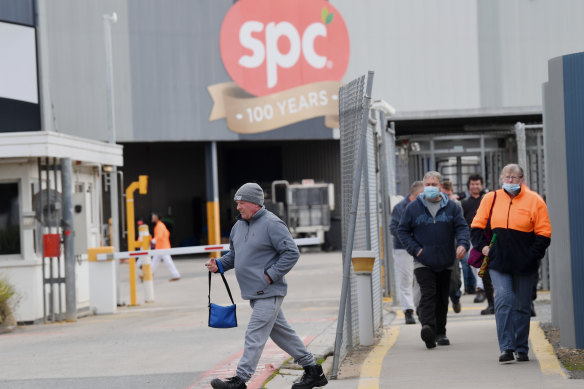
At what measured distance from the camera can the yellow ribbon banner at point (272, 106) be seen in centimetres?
3603

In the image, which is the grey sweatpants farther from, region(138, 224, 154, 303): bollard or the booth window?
region(138, 224, 154, 303): bollard

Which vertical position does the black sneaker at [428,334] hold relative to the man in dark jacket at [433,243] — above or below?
below

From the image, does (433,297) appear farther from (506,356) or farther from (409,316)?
(409,316)

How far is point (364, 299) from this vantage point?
1061 cm

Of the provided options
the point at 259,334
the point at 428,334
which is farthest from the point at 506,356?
the point at 259,334

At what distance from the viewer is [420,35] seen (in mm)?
36969

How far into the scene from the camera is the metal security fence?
898 cm

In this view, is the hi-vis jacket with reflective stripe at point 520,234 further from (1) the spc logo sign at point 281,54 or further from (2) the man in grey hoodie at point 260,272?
(1) the spc logo sign at point 281,54

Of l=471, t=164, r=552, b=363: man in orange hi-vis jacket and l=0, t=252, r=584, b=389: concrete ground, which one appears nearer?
l=0, t=252, r=584, b=389: concrete ground

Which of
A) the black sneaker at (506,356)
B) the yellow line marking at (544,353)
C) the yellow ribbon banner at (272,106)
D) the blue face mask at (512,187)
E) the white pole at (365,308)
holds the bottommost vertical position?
the yellow line marking at (544,353)

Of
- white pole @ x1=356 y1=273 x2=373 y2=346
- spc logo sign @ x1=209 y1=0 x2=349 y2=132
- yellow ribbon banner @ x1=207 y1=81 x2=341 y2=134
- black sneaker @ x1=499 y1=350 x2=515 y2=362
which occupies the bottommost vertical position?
black sneaker @ x1=499 y1=350 x2=515 y2=362

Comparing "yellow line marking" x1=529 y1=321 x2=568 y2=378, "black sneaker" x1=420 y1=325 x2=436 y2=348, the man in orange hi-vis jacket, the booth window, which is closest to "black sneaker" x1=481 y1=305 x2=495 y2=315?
"yellow line marking" x1=529 y1=321 x2=568 y2=378

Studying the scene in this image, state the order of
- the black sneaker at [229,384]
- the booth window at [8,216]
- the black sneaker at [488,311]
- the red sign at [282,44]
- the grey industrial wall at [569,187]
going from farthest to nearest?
the red sign at [282,44] < the booth window at [8,216] < the black sneaker at [488,311] < the grey industrial wall at [569,187] < the black sneaker at [229,384]


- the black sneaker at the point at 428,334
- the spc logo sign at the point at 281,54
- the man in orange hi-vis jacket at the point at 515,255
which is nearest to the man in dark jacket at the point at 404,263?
the black sneaker at the point at 428,334
